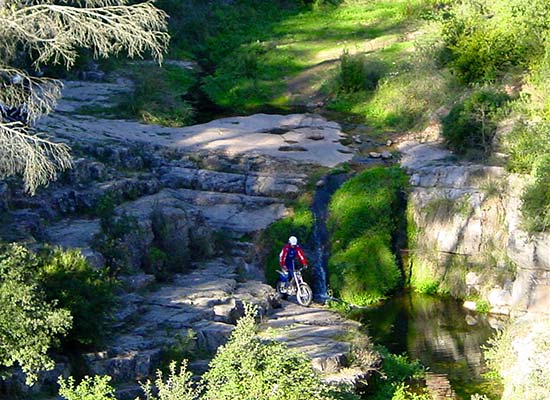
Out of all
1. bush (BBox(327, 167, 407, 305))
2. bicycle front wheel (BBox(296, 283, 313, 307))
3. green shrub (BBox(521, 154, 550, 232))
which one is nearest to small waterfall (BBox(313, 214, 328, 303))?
bush (BBox(327, 167, 407, 305))

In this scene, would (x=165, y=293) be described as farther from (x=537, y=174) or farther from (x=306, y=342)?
(x=537, y=174)

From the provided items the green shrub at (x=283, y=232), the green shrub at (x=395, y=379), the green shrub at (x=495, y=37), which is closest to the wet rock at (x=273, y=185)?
the green shrub at (x=283, y=232)

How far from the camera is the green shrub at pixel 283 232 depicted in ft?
70.5

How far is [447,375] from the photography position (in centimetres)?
1697

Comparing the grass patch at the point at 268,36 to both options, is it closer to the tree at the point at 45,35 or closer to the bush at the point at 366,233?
the bush at the point at 366,233

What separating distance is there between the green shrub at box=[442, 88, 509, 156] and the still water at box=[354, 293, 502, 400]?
Answer: 4.30 m

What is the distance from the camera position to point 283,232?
71.7 feet

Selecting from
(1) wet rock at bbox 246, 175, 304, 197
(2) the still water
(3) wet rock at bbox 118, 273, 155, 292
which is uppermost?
(1) wet rock at bbox 246, 175, 304, 197

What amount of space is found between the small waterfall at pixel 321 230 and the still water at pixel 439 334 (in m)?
1.33

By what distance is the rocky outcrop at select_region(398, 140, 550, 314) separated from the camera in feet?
63.6

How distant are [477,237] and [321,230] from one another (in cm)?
348

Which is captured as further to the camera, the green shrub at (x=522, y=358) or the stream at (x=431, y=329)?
the stream at (x=431, y=329)

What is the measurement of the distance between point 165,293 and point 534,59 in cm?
1310

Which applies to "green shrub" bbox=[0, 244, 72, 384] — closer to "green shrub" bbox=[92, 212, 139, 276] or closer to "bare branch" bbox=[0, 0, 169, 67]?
"bare branch" bbox=[0, 0, 169, 67]
